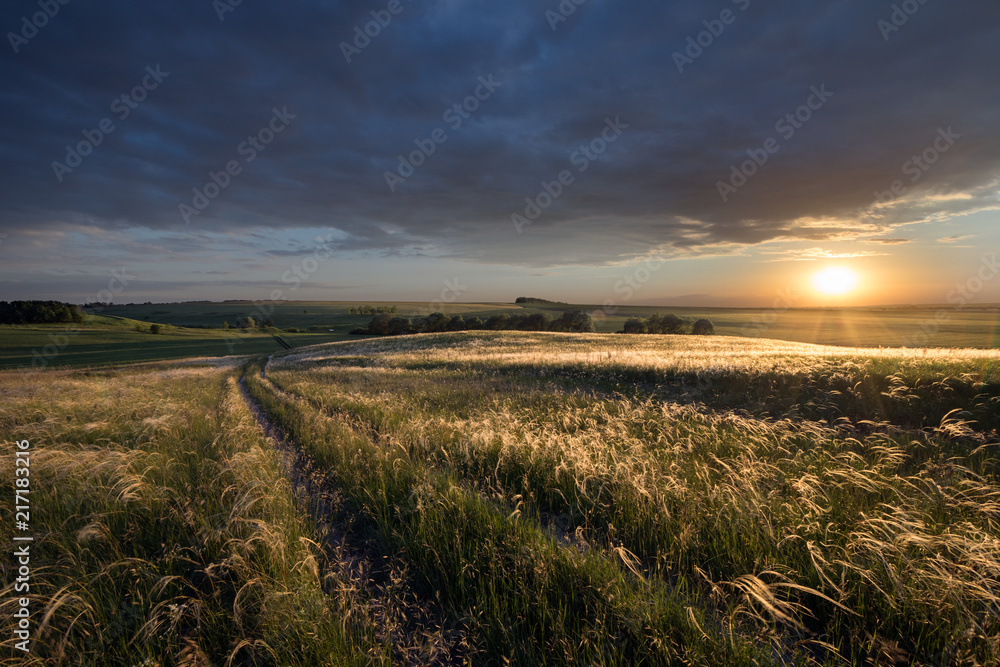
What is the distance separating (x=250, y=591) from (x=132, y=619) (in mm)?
770

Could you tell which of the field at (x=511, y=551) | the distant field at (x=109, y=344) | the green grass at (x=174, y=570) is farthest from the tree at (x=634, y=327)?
the green grass at (x=174, y=570)

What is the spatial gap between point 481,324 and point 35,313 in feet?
289

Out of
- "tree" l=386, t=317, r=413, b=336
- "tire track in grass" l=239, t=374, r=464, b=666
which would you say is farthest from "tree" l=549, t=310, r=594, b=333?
"tire track in grass" l=239, t=374, r=464, b=666

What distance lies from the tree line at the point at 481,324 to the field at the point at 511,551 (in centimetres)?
7089

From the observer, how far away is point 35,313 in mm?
76750

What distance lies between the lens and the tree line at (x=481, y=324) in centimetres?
7794

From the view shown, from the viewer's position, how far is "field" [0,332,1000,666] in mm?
2572

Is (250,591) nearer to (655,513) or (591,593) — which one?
(591,593)

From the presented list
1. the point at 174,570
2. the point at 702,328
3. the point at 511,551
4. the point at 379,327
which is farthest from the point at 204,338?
the point at 702,328

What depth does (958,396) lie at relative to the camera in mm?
8602

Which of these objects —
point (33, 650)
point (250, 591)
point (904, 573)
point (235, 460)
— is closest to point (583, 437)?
point (904, 573)

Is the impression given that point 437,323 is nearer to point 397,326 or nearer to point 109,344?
point 397,326

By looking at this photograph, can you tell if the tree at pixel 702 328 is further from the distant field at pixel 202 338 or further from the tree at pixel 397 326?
the tree at pixel 397 326

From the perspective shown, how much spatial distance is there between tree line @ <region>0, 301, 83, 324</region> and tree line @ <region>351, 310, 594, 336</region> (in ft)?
182
